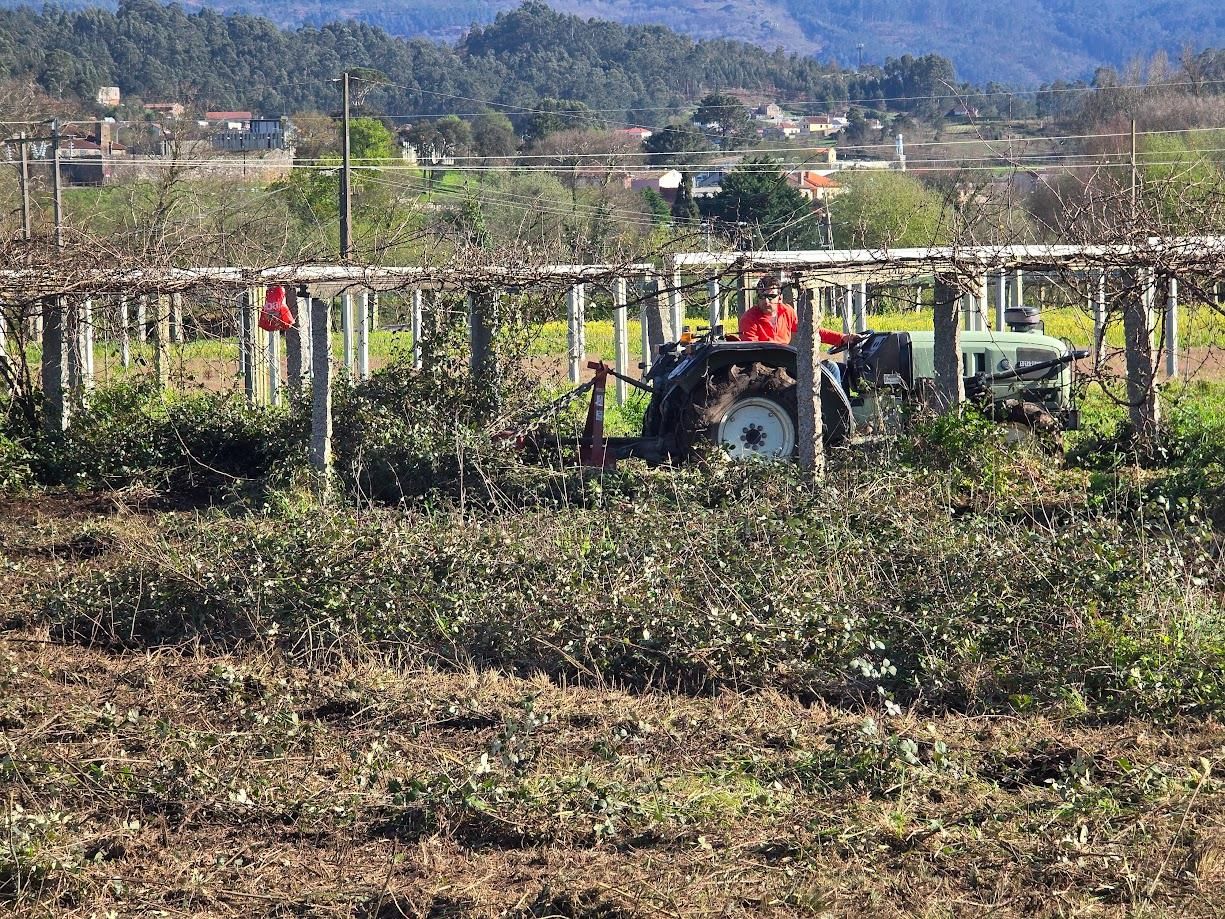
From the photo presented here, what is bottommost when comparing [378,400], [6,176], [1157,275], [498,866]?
[498,866]

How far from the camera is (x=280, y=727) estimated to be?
645cm

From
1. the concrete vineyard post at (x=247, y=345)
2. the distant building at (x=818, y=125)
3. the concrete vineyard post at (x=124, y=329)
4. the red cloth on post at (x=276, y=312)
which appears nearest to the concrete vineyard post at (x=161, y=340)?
the concrete vineyard post at (x=124, y=329)

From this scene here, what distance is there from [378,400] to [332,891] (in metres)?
8.37

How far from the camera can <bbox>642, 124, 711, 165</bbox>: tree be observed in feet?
239

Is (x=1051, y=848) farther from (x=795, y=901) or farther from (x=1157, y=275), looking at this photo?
(x=1157, y=275)

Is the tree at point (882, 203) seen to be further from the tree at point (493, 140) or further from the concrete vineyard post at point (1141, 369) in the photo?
the tree at point (493, 140)

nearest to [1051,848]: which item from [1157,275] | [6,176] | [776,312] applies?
[1157,275]

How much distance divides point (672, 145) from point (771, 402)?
68.0m

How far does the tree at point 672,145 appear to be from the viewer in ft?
239

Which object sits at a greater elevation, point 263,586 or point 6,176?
point 6,176

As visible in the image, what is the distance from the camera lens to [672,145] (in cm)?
A: 7800

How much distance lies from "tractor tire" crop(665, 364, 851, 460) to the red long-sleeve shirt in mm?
772

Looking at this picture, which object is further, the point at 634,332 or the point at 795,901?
the point at 634,332

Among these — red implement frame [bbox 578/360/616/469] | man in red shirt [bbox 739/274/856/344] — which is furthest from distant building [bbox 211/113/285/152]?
red implement frame [bbox 578/360/616/469]
